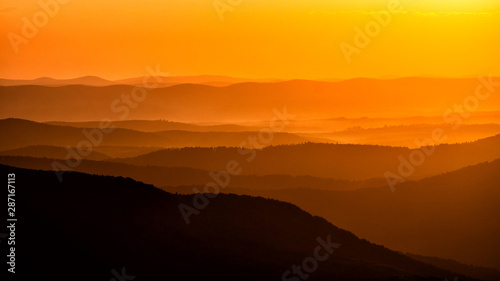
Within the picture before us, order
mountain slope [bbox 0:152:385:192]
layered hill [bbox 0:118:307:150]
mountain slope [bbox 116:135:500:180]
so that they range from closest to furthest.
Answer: mountain slope [bbox 0:152:385:192] → mountain slope [bbox 116:135:500:180] → layered hill [bbox 0:118:307:150]

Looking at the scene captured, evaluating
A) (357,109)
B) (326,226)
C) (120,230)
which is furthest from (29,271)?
(357,109)

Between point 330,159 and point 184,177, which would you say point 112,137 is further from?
point 184,177

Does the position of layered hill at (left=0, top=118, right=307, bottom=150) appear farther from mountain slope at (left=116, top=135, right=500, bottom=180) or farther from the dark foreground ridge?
the dark foreground ridge

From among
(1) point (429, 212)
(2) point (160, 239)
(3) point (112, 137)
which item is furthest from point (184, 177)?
(2) point (160, 239)

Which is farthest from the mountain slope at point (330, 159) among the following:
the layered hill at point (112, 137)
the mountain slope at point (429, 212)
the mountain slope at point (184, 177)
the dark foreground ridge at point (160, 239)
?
the dark foreground ridge at point (160, 239)

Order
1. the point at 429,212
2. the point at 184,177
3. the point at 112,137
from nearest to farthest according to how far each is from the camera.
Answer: the point at 429,212
the point at 184,177
the point at 112,137

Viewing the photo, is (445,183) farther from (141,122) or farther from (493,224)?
(141,122)

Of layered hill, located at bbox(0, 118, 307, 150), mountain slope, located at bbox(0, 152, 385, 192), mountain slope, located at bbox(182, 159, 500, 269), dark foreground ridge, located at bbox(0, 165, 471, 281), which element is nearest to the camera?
dark foreground ridge, located at bbox(0, 165, 471, 281)

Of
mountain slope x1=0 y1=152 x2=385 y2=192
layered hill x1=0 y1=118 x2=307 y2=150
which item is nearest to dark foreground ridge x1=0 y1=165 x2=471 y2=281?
mountain slope x1=0 y1=152 x2=385 y2=192
